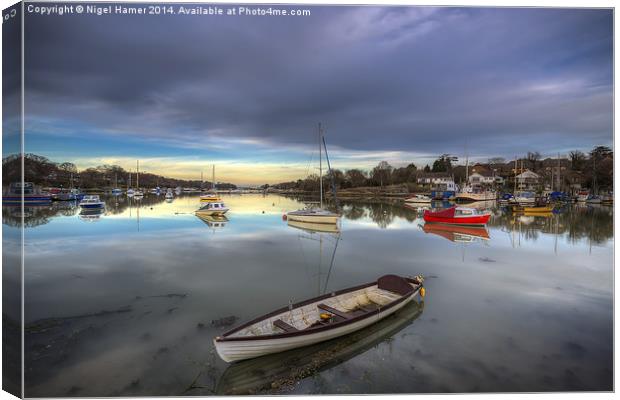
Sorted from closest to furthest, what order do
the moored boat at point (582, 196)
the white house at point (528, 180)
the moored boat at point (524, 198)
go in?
the moored boat at point (582, 196)
the moored boat at point (524, 198)
the white house at point (528, 180)

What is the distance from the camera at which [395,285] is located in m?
6.32

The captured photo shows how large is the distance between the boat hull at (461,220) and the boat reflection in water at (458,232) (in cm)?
22

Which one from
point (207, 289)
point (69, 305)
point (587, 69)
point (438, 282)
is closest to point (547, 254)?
point (438, 282)

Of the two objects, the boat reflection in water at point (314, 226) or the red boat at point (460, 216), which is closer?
the boat reflection in water at point (314, 226)

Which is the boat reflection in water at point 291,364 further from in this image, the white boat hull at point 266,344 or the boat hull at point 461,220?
the boat hull at point 461,220

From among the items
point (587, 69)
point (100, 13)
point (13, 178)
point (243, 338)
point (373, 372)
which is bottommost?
point (373, 372)

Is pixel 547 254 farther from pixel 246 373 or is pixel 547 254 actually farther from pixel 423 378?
pixel 246 373

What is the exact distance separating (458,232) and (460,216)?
200 cm

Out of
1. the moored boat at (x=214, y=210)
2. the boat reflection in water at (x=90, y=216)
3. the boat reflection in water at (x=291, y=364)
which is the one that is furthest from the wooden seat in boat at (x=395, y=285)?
the boat reflection in water at (x=90, y=216)

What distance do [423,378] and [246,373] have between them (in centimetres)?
197

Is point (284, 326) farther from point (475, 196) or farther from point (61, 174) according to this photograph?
point (475, 196)

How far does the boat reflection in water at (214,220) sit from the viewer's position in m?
18.5

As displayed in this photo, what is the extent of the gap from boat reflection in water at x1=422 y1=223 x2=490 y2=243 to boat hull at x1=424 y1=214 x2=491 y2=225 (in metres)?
0.22

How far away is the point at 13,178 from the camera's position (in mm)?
3766
